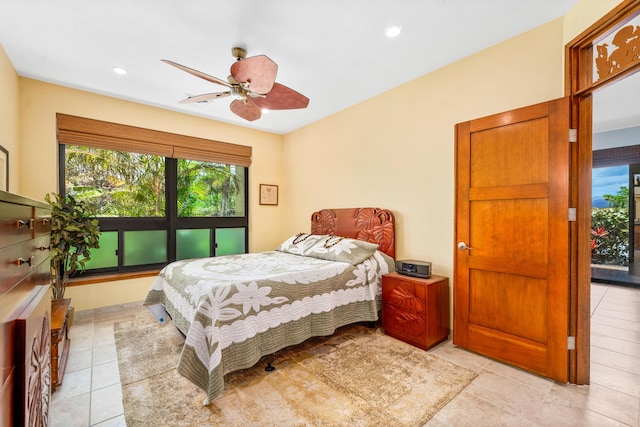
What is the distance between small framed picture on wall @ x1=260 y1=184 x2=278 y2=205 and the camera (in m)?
4.95

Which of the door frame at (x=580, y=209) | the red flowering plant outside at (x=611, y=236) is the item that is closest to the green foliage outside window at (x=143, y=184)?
the door frame at (x=580, y=209)

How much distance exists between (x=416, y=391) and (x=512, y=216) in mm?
1544

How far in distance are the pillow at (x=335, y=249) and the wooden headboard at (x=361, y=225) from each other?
0.20 metres

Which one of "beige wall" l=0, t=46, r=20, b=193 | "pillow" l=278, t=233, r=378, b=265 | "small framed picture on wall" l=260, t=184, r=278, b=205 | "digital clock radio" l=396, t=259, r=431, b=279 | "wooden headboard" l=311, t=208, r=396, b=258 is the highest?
"beige wall" l=0, t=46, r=20, b=193

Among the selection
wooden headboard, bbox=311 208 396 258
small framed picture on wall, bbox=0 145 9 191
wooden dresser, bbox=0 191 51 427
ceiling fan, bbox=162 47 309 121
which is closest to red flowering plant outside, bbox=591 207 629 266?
wooden headboard, bbox=311 208 396 258

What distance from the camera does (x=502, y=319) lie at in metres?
2.35

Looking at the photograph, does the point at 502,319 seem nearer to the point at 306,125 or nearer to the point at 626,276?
the point at 306,125

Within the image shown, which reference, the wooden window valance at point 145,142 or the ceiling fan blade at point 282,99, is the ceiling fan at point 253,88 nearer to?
the ceiling fan blade at point 282,99

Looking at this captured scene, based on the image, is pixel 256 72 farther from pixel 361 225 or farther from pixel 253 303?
pixel 361 225

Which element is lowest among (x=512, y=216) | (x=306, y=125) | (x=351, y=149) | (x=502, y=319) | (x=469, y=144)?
(x=502, y=319)

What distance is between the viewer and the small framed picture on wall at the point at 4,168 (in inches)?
98.5

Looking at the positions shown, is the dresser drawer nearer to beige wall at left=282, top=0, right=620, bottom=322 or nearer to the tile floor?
the tile floor

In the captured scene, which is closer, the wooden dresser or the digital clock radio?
the wooden dresser

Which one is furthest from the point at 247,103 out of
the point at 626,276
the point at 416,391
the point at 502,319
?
the point at 626,276
